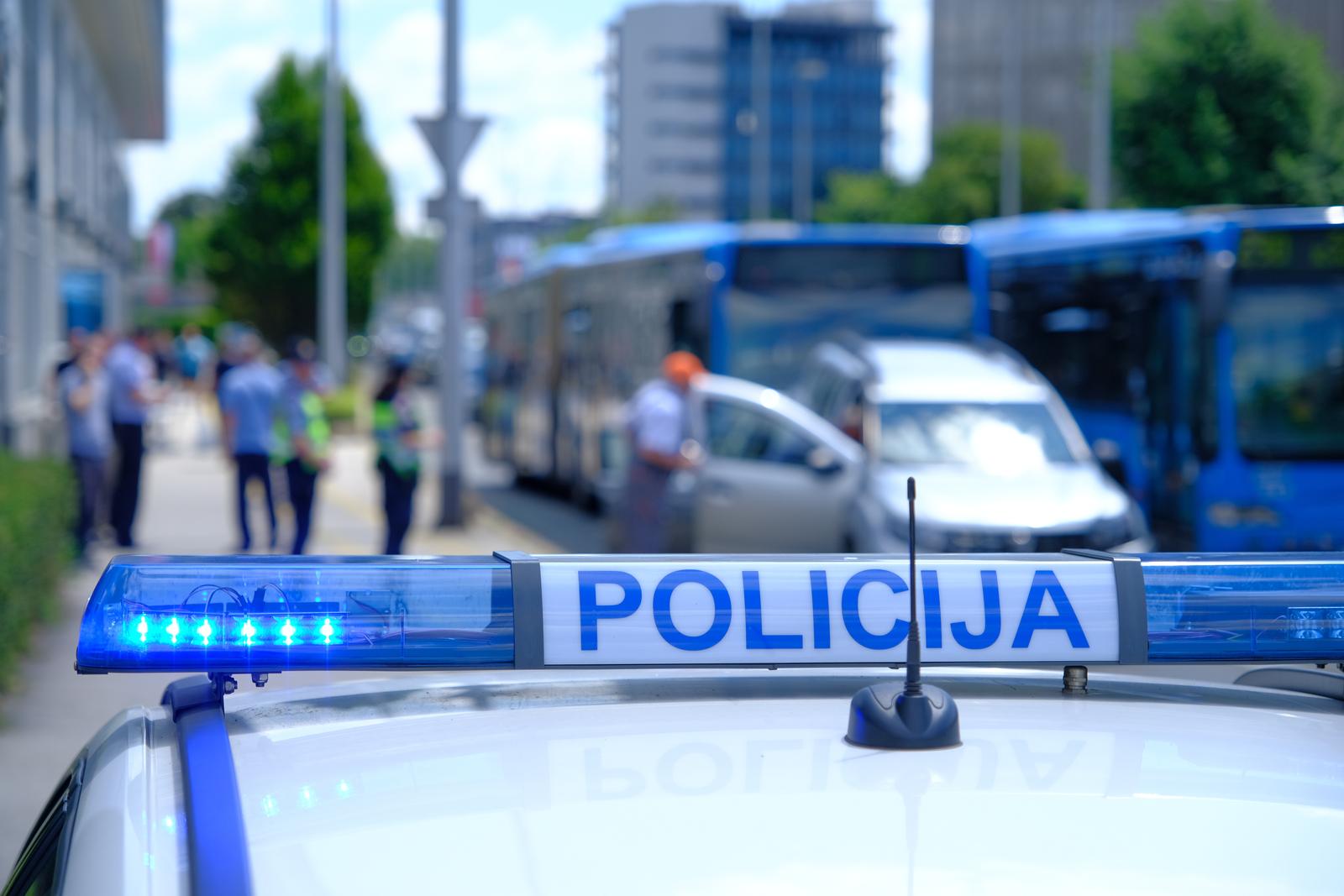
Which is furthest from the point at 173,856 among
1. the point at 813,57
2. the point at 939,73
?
the point at 813,57

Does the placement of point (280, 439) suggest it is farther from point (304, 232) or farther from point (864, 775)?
point (304, 232)

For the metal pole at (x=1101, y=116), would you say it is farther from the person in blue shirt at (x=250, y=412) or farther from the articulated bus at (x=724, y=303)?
the person in blue shirt at (x=250, y=412)

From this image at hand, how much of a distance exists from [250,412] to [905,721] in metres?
13.0

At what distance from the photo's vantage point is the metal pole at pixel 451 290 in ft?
55.9

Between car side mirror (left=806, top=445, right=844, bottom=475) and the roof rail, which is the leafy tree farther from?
the roof rail

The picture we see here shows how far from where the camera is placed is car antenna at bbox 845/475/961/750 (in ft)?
6.73

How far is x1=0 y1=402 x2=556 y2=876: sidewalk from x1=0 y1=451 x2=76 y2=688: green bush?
20 cm

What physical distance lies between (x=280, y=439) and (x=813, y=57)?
14634cm

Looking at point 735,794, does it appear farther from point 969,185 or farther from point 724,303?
point 969,185

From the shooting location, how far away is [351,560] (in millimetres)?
2316

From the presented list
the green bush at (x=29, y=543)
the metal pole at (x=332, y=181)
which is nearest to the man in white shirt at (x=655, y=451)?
the green bush at (x=29, y=543)

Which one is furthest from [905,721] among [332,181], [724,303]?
[332,181]

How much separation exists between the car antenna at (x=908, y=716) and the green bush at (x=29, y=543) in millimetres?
6729

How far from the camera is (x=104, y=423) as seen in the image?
1447cm
